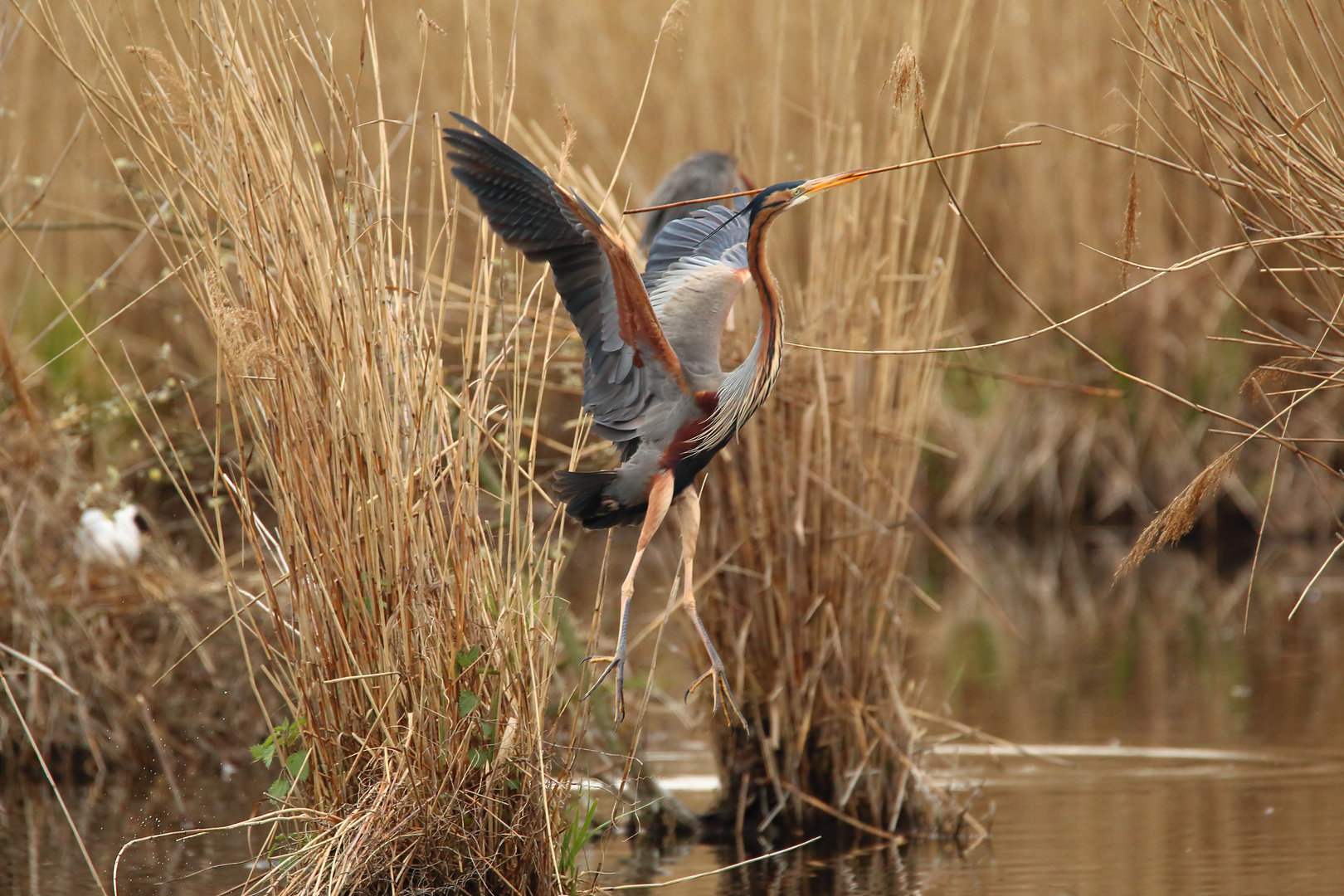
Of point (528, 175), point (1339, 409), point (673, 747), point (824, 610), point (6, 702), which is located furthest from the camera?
point (1339, 409)

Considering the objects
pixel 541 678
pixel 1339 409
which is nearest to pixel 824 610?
pixel 541 678

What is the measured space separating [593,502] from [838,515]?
4.34ft

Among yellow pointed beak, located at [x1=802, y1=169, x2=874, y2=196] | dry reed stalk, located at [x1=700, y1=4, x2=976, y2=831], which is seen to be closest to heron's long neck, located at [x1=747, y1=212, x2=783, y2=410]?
yellow pointed beak, located at [x1=802, y1=169, x2=874, y2=196]

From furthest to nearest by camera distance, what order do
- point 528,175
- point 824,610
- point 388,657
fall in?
point 824,610, point 388,657, point 528,175

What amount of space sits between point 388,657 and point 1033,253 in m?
7.59

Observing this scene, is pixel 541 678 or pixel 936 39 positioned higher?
pixel 936 39

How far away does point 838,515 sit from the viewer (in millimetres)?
4055

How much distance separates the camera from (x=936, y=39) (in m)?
9.71

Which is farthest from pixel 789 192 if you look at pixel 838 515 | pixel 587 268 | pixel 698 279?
pixel 838 515

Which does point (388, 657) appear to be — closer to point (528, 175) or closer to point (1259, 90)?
point (528, 175)

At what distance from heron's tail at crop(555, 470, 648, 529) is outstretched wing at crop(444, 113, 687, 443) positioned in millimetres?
113

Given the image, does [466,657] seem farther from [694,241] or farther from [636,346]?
[694,241]

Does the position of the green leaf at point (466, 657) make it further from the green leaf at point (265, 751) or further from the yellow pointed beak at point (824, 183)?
the yellow pointed beak at point (824, 183)

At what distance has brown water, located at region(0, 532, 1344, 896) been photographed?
3770 mm
